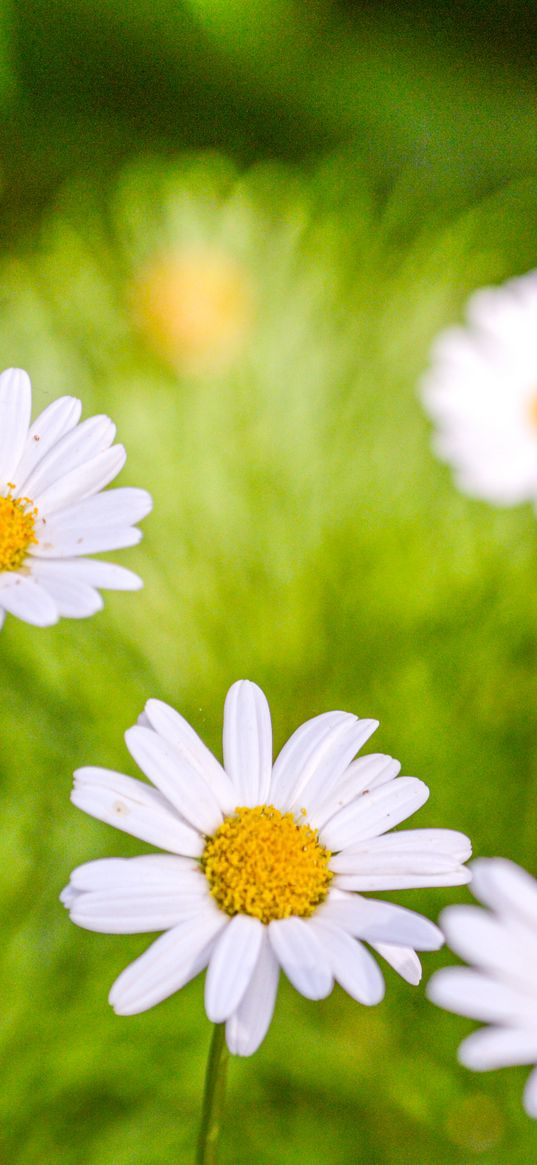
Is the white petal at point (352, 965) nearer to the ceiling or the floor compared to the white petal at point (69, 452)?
nearer to the floor

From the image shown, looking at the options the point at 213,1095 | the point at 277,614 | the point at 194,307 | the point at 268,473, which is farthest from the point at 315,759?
the point at 194,307

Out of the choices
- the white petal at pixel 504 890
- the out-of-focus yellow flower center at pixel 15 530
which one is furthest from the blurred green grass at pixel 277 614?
the white petal at pixel 504 890

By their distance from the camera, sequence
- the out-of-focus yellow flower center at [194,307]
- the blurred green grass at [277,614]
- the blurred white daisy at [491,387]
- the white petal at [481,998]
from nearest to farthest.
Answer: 1. the white petal at [481,998]
2. the blurred green grass at [277,614]
3. the blurred white daisy at [491,387]
4. the out-of-focus yellow flower center at [194,307]

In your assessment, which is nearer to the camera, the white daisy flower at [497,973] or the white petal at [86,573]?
the white daisy flower at [497,973]

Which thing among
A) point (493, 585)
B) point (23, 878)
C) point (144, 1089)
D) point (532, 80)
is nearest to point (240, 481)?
point (493, 585)

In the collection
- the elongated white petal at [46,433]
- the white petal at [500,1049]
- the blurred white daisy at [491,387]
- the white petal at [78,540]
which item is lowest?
the white petal at [500,1049]

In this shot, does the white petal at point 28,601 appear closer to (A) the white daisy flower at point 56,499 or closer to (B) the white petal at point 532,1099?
(A) the white daisy flower at point 56,499

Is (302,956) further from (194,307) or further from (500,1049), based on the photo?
(194,307)

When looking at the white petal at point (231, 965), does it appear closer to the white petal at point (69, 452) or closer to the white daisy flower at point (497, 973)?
the white daisy flower at point (497, 973)

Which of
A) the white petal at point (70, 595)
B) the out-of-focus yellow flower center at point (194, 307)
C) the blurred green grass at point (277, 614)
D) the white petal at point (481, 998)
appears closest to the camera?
the white petal at point (481, 998)
